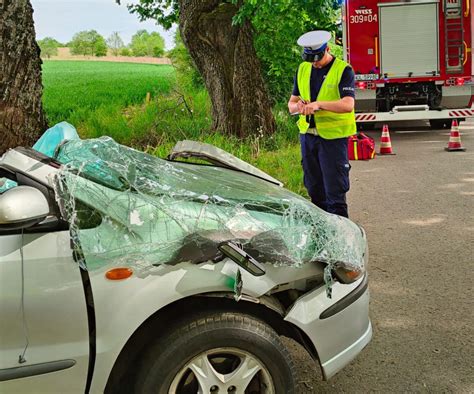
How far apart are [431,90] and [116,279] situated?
12.3 meters

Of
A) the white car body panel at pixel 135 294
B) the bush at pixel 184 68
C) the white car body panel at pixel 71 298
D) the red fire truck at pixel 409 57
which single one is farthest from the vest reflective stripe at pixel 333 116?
the bush at pixel 184 68

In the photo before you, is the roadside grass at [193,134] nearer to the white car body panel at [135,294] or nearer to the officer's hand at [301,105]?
the officer's hand at [301,105]

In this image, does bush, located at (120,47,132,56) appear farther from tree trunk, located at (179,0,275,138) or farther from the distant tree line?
tree trunk, located at (179,0,275,138)

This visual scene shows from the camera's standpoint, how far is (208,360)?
2.56m

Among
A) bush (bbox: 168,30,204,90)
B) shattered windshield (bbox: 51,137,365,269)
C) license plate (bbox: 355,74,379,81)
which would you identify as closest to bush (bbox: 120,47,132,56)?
bush (bbox: 168,30,204,90)

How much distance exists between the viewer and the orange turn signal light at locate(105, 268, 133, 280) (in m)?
2.42

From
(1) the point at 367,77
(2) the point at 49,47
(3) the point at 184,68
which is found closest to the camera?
(1) the point at 367,77

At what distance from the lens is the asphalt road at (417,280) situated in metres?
3.40

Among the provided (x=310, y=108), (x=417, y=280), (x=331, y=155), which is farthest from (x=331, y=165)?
(x=417, y=280)

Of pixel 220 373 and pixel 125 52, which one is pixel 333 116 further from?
pixel 125 52

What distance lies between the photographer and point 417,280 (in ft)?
15.7

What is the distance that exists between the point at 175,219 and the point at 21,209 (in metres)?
0.64

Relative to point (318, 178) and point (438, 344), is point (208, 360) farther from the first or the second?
point (318, 178)

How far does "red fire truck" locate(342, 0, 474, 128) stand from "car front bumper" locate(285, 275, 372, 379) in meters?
10.8
